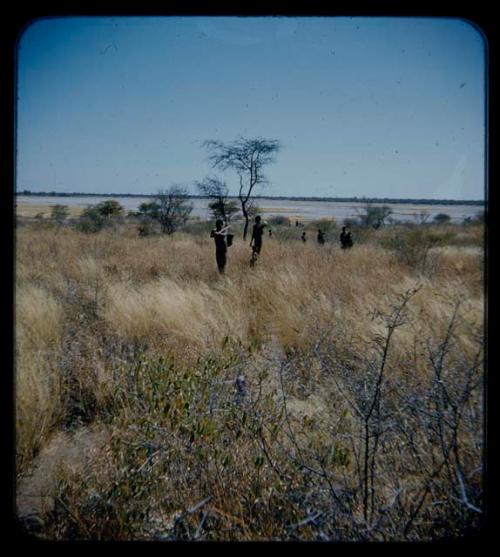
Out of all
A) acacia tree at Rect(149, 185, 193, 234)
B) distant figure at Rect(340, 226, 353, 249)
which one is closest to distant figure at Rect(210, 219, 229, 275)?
distant figure at Rect(340, 226, 353, 249)

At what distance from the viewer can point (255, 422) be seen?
222 cm

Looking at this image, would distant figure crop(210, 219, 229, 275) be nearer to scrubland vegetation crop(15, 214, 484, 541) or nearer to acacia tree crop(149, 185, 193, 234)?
scrubland vegetation crop(15, 214, 484, 541)

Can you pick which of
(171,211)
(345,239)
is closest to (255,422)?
(345,239)

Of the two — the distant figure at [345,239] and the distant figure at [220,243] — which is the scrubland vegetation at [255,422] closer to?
the distant figure at [220,243]

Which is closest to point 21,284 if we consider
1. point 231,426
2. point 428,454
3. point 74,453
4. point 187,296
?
point 187,296

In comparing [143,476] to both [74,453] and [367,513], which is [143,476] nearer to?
[74,453]

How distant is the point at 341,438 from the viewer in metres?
2.17

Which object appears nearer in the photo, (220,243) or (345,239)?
(220,243)

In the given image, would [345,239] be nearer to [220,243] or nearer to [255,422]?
[220,243]

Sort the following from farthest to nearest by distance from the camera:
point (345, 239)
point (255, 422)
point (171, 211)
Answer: point (171, 211), point (345, 239), point (255, 422)

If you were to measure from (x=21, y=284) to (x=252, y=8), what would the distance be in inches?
220

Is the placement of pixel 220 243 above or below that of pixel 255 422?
above

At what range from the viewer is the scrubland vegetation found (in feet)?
5.63


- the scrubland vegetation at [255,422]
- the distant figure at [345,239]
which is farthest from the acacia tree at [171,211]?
the scrubland vegetation at [255,422]
